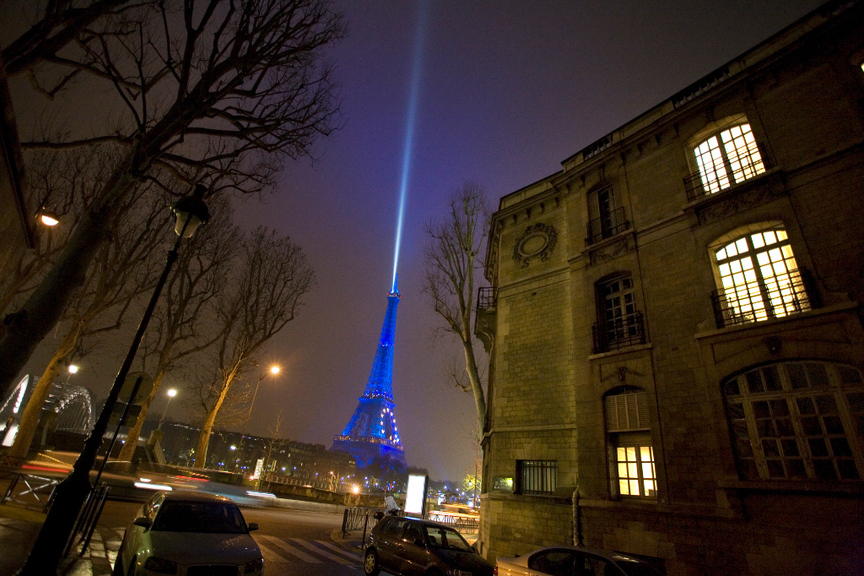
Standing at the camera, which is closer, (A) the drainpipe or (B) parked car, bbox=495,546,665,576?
(B) parked car, bbox=495,546,665,576

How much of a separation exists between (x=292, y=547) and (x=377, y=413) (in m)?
104

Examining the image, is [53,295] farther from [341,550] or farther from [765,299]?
[765,299]

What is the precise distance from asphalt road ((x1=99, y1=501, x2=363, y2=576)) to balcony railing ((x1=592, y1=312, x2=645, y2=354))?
925 centimetres

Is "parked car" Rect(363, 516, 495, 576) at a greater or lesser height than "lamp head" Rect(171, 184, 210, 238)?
lesser

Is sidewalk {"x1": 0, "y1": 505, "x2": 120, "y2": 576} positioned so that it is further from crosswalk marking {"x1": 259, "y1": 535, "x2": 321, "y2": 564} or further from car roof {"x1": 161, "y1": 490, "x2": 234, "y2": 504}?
crosswalk marking {"x1": 259, "y1": 535, "x2": 321, "y2": 564}

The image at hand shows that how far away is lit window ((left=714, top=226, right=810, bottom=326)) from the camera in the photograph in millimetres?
9406

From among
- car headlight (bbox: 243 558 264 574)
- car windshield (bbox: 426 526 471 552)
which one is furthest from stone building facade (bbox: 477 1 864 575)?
car headlight (bbox: 243 558 264 574)

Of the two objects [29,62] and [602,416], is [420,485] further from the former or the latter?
[29,62]

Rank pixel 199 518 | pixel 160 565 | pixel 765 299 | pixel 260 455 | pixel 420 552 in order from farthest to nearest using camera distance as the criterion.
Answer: pixel 260 455 < pixel 765 299 < pixel 420 552 < pixel 199 518 < pixel 160 565

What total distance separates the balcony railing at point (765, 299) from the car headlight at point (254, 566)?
11.3 metres

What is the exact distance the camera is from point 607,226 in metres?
14.4

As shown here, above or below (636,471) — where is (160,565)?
below

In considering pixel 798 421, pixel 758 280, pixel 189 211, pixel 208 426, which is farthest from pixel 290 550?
pixel 208 426

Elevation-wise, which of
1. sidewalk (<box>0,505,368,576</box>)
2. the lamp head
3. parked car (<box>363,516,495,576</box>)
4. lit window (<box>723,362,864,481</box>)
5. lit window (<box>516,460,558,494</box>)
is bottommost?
sidewalk (<box>0,505,368,576</box>)
